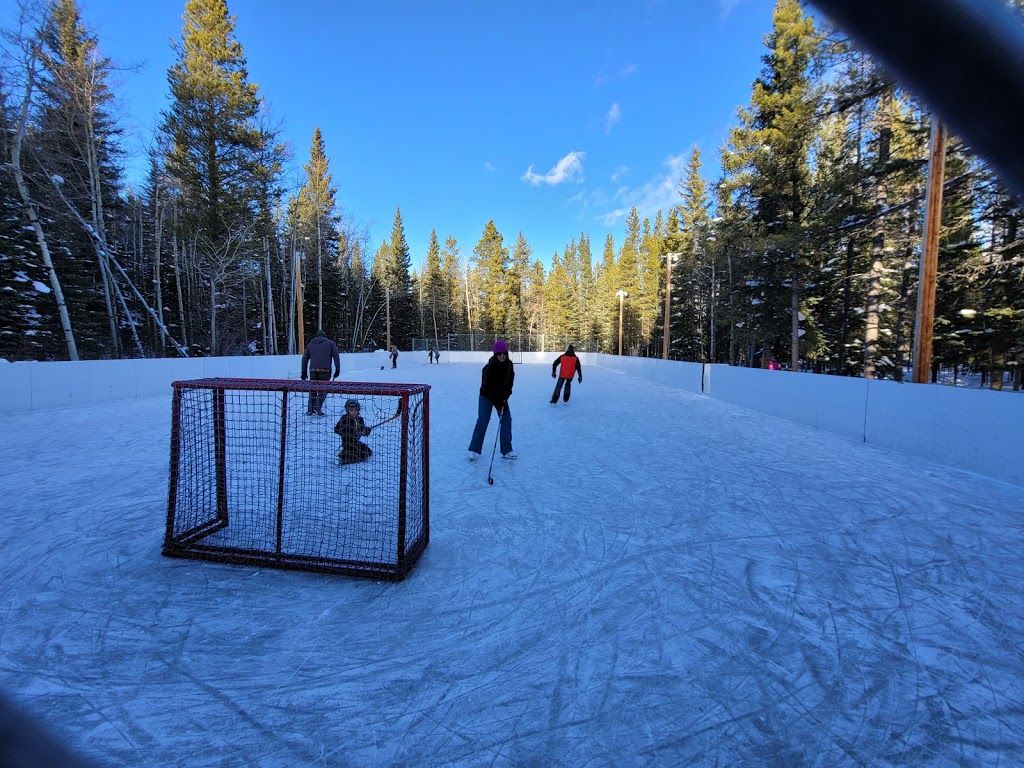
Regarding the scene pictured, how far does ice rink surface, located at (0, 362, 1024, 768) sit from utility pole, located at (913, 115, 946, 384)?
411cm

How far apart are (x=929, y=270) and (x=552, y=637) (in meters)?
9.74

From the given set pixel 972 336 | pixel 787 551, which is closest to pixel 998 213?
pixel 972 336

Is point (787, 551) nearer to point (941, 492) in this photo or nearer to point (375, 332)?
point (941, 492)

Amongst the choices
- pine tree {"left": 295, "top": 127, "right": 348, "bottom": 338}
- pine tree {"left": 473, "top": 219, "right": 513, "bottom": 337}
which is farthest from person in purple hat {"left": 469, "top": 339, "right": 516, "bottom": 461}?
pine tree {"left": 473, "top": 219, "right": 513, "bottom": 337}

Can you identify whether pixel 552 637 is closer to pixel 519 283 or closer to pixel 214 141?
pixel 214 141

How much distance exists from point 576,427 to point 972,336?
1900 cm

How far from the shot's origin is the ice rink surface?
2.15 meters

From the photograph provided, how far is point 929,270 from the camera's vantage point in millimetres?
8242

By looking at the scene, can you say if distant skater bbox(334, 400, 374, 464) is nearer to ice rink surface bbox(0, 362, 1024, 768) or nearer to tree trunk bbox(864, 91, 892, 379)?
ice rink surface bbox(0, 362, 1024, 768)

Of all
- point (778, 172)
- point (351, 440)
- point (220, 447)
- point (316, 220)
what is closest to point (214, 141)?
point (316, 220)

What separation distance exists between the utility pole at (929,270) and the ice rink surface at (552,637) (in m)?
4.11

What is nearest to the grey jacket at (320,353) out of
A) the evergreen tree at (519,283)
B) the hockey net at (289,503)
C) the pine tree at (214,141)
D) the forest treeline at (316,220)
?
the hockey net at (289,503)

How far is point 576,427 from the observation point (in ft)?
30.2

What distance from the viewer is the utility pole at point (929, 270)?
8.22 m
